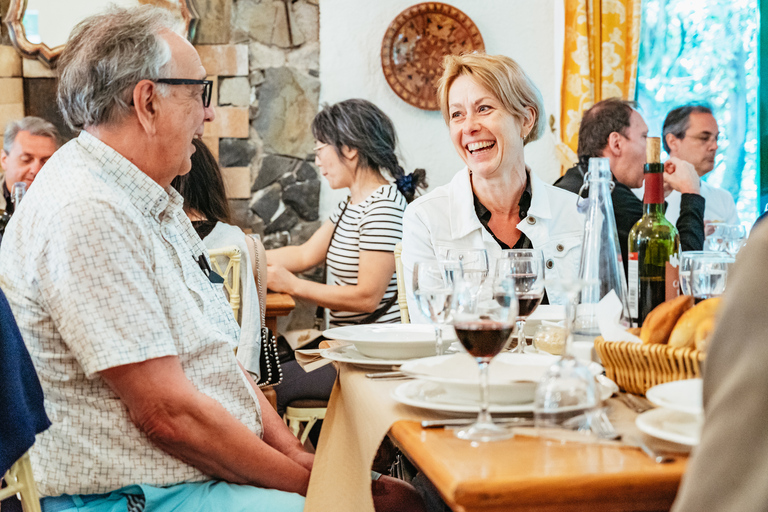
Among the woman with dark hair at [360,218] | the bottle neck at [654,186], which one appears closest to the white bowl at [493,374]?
the bottle neck at [654,186]

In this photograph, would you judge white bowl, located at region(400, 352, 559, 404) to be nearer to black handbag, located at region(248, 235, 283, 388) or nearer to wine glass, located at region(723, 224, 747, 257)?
wine glass, located at region(723, 224, 747, 257)

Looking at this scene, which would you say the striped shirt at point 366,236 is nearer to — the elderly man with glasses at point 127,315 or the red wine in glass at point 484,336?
the elderly man with glasses at point 127,315

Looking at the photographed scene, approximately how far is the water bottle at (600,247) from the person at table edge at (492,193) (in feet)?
2.16

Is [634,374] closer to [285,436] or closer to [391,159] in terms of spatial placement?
[285,436]

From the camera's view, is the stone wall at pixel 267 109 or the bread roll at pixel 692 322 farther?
the stone wall at pixel 267 109

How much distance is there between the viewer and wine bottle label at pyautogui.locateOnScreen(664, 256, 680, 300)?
123 centimetres

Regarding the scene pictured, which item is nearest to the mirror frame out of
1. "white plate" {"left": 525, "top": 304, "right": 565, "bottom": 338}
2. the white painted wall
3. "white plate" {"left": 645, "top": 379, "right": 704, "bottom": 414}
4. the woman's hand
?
the white painted wall

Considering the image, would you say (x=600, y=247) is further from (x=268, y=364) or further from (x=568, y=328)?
(x=268, y=364)

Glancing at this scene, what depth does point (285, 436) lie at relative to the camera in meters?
1.48

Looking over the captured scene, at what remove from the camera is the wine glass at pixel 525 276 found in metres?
1.15

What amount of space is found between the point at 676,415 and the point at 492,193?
1393 mm

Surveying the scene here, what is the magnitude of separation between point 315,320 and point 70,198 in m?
2.38

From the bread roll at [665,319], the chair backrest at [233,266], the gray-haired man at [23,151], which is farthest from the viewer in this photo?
the gray-haired man at [23,151]

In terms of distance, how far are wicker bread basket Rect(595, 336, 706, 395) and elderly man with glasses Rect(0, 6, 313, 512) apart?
59 centimetres
